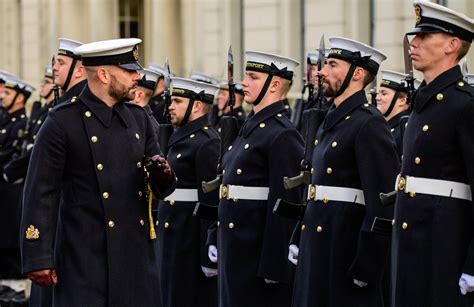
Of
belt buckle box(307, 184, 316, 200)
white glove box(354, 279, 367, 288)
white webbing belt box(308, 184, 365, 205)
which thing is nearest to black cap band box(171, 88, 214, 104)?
belt buckle box(307, 184, 316, 200)

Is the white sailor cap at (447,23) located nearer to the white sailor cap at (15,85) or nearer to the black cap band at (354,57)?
the black cap band at (354,57)

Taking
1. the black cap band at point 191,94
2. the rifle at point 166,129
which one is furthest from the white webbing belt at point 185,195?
the black cap band at point 191,94

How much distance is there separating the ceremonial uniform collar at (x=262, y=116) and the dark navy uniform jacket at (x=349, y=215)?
0.87 m

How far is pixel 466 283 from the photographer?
19.0 feet

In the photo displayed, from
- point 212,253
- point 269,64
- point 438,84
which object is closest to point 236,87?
point 212,253

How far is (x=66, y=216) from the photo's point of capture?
6.47 metres

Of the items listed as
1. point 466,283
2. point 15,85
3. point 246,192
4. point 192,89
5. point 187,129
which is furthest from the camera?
point 15,85

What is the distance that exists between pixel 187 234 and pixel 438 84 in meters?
3.11

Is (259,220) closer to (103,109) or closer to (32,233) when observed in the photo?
(103,109)

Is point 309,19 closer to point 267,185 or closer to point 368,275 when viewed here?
point 267,185

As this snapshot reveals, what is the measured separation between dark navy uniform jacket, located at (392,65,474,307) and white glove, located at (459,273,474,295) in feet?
0.11

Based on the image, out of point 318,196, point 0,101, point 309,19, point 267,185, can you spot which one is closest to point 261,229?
point 267,185

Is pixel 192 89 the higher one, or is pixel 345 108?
pixel 192 89

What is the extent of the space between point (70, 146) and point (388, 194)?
5.49 ft
